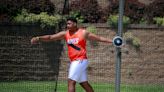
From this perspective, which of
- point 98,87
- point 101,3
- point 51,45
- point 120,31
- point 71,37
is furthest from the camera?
point 101,3

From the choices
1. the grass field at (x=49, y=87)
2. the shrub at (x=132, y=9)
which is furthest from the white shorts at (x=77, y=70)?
the shrub at (x=132, y=9)

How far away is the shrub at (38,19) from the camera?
13.5 m

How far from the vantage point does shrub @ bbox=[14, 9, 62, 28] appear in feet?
44.4

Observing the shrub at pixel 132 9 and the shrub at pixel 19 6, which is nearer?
the shrub at pixel 19 6

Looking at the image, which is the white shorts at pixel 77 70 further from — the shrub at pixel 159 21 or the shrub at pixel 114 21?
the shrub at pixel 159 21

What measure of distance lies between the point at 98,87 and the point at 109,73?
1.45 metres

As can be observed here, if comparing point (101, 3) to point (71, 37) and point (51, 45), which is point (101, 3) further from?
point (71, 37)

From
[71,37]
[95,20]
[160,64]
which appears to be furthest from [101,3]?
[71,37]

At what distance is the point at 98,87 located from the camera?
40.5 feet

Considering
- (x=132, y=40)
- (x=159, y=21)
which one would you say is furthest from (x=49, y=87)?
(x=159, y=21)

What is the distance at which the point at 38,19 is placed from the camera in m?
14.0

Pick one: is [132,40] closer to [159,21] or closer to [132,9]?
[159,21]

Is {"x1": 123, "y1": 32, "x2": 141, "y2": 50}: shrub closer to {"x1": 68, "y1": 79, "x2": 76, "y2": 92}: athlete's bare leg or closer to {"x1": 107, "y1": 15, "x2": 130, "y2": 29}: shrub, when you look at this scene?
{"x1": 107, "y1": 15, "x2": 130, "y2": 29}: shrub

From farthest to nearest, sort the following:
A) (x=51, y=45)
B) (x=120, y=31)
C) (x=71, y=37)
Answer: (x=51, y=45) < (x=71, y=37) < (x=120, y=31)
